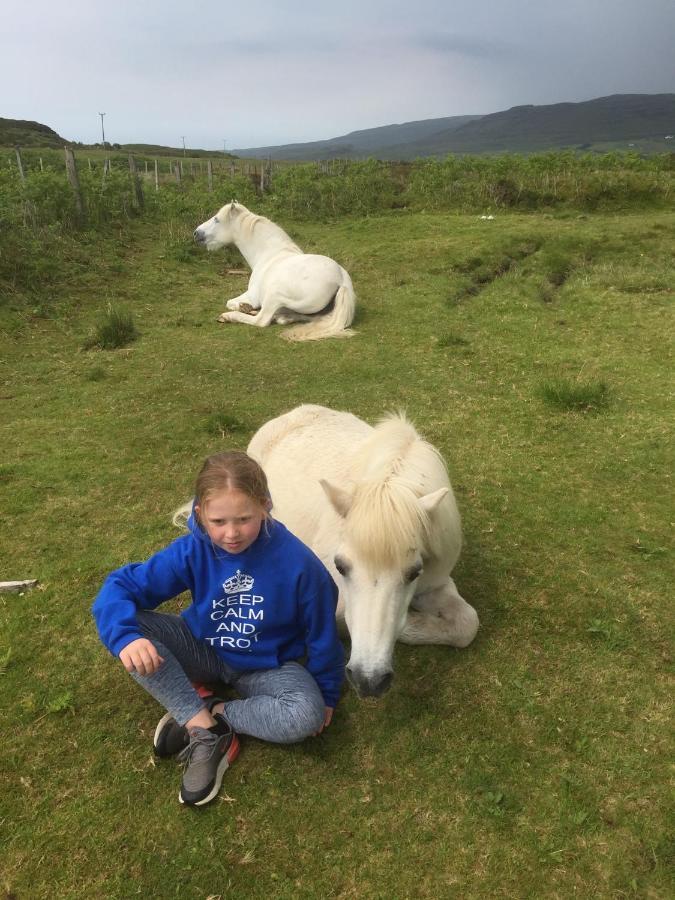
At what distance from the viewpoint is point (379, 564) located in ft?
8.35

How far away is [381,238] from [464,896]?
14.7 m

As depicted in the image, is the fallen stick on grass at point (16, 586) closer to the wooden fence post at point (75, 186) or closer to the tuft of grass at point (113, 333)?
the tuft of grass at point (113, 333)

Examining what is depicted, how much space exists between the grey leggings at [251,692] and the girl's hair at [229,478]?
72 cm

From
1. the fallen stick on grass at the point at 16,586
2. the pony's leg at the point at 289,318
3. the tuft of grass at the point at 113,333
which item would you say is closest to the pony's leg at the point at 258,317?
the pony's leg at the point at 289,318

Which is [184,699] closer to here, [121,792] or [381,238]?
[121,792]

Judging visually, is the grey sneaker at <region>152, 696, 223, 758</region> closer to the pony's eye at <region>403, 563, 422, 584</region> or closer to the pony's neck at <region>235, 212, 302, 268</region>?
the pony's eye at <region>403, 563, 422, 584</region>

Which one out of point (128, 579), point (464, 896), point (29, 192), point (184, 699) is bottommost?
point (464, 896)

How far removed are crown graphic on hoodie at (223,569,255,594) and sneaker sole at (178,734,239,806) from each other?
29.3 inches

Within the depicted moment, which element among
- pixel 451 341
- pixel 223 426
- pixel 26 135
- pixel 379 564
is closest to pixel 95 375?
pixel 223 426

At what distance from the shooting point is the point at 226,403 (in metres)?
6.84

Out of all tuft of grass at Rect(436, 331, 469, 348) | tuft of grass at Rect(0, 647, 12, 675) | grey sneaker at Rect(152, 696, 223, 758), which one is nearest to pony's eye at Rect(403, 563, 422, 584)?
grey sneaker at Rect(152, 696, 223, 758)

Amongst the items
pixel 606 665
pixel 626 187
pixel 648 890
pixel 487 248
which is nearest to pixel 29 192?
pixel 487 248

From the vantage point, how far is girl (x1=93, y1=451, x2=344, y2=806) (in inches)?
99.2

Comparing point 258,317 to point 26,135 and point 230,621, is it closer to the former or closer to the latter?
point 230,621
